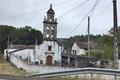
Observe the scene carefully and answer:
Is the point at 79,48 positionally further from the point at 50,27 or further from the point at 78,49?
the point at 50,27

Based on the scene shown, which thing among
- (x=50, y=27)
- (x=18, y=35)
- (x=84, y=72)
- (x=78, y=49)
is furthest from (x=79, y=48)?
(x=84, y=72)

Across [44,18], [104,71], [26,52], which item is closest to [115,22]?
[104,71]

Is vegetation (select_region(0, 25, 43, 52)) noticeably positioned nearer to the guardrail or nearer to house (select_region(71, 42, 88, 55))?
house (select_region(71, 42, 88, 55))

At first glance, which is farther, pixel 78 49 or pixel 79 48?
pixel 78 49

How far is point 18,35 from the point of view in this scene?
474 ft

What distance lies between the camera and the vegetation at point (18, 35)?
138m

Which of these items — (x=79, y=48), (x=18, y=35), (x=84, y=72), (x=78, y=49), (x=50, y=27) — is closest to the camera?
(x=84, y=72)

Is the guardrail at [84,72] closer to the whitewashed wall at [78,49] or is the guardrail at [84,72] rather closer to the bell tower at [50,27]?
the bell tower at [50,27]

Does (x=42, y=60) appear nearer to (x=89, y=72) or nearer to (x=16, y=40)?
(x=89, y=72)

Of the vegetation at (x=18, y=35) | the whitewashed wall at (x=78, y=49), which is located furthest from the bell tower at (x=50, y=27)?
the vegetation at (x=18, y=35)

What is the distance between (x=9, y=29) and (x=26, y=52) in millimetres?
73377

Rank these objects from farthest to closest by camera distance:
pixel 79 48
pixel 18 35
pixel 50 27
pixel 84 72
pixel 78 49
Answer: pixel 18 35 < pixel 78 49 < pixel 79 48 < pixel 50 27 < pixel 84 72

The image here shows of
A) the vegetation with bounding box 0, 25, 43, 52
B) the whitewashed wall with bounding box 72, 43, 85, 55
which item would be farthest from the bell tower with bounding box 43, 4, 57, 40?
the vegetation with bounding box 0, 25, 43, 52

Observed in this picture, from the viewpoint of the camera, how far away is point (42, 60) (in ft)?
246
